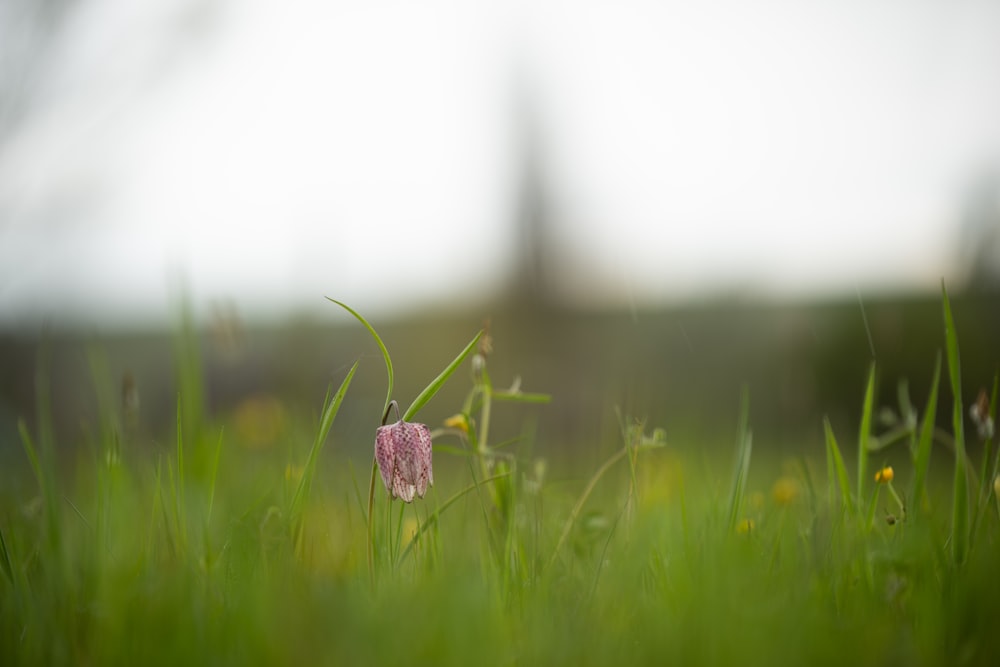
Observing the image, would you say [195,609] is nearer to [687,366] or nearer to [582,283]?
[687,366]

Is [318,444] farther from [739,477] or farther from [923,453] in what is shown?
[923,453]

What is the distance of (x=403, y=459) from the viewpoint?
1.15 meters

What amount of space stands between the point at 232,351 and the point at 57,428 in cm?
565

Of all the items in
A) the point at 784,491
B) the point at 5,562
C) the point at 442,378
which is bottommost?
the point at 784,491

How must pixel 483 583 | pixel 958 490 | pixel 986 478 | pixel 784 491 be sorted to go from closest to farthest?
1. pixel 483 583
2. pixel 958 490
3. pixel 986 478
4. pixel 784 491

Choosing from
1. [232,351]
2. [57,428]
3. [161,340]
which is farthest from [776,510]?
[161,340]

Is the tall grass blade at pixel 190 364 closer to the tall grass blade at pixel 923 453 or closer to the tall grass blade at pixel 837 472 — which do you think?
the tall grass blade at pixel 837 472

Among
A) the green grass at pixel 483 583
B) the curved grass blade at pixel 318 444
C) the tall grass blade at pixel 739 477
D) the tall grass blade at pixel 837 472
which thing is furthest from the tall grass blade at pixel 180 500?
the tall grass blade at pixel 837 472

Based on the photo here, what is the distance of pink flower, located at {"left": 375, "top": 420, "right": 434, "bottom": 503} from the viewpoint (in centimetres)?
114

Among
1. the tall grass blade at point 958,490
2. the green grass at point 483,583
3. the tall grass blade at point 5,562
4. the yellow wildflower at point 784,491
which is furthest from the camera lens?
the yellow wildflower at point 784,491

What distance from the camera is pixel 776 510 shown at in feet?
4.81

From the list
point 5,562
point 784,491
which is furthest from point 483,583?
point 784,491

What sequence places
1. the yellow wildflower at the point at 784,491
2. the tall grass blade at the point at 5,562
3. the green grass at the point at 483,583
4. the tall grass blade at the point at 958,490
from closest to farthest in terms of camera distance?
the green grass at the point at 483,583 < the tall grass blade at the point at 5,562 < the tall grass blade at the point at 958,490 < the yellow wildflower at the point at 784,491

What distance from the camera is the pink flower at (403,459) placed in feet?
3.76
